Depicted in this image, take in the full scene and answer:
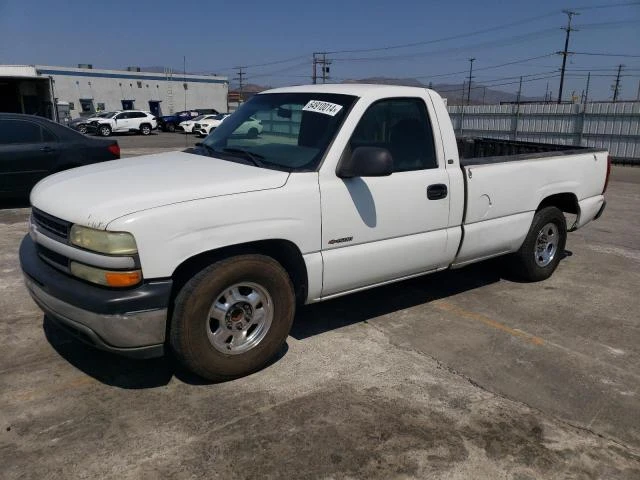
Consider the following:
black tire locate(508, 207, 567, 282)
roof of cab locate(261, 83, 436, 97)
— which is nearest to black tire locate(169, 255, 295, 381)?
roof of cab locate(261, 83, 436, 97)

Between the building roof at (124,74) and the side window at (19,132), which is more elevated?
the building roof at (124,74)

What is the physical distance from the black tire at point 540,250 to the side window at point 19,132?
739cm

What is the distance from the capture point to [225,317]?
3461 millimetres

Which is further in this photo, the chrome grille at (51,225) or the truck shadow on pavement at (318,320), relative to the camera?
the truck shadow on pavement at (318,320)

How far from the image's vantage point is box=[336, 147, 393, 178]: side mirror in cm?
362

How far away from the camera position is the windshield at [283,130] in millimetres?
A: 3867

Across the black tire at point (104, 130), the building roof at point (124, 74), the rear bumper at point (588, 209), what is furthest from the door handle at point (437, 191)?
the building roof at point (124, 74)

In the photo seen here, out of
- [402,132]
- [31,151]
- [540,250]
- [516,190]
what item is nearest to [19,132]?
[31,151]

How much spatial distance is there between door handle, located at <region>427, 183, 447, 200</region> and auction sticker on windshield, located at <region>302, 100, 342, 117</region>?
95 cm

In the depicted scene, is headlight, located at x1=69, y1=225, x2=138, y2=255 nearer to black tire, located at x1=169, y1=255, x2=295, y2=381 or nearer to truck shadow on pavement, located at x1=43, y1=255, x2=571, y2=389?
black tire, located at x1=169, y1=255, x2=295, y2=381

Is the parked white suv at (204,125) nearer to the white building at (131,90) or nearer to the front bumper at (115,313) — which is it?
the white building at (131,90)

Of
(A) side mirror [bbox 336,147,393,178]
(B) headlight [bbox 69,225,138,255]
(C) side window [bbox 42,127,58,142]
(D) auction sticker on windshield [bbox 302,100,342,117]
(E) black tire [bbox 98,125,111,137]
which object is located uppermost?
(D) auction sticker on windshield [bbox 302,100,342,117]

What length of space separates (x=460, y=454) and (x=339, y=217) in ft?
5.48

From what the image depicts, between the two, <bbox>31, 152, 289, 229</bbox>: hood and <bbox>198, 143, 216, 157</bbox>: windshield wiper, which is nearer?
<bbox>31, 152, 289, 229</bbox>: hood
